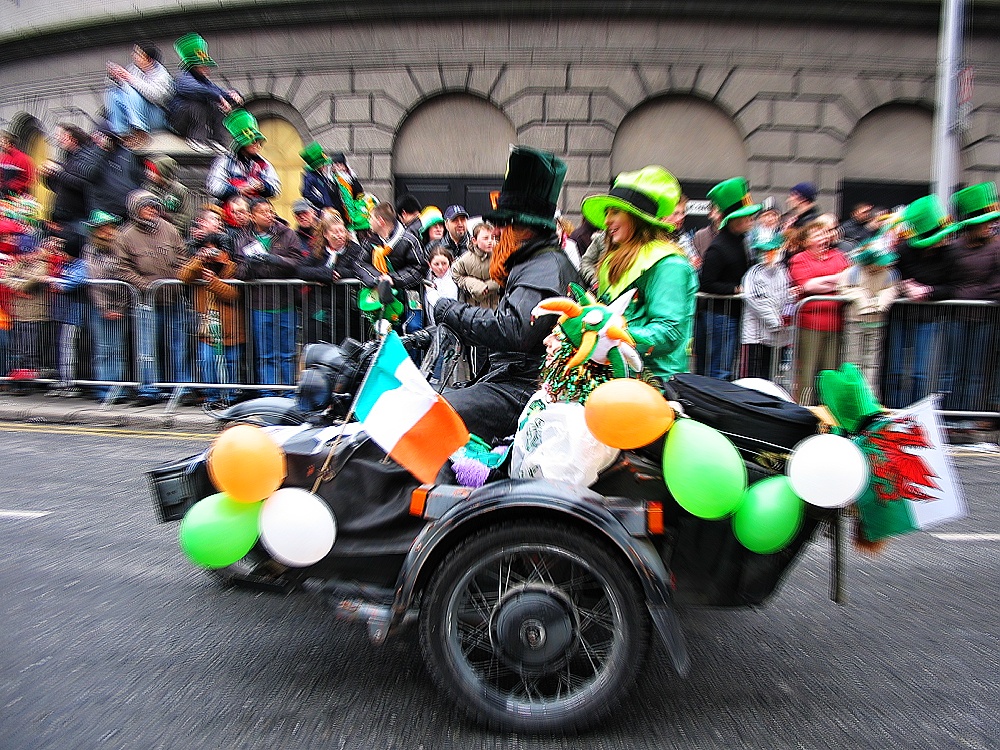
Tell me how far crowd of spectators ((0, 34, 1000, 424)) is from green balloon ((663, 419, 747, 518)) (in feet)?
11.9

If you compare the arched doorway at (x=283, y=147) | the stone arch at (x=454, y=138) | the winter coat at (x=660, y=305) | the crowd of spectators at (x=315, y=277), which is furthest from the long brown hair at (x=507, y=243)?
the arched doorway at (x=283, y=147)

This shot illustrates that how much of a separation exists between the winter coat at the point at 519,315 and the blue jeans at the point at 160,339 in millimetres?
5827

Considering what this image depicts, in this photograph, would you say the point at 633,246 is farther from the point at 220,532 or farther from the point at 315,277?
the point at 315,277

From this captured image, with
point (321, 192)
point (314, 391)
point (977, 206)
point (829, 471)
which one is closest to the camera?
point (829, 471)

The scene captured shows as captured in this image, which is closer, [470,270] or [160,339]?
[470,270]

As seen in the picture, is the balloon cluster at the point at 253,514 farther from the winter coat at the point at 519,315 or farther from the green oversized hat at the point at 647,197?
the green oversized hat at the point at 647,197

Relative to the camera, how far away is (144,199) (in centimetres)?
788

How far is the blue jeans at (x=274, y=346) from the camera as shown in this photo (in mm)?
7844

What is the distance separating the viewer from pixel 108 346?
8.05 meters

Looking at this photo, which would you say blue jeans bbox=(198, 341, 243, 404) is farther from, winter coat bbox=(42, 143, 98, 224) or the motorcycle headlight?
the motorcycle headlight

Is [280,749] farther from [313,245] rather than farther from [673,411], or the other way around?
[313,245]

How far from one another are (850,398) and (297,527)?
6.09ft

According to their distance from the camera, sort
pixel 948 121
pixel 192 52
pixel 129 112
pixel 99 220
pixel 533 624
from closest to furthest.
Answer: pixel 533 624 < pixel 99 220 < pixel 129 112 < pixel 192 52 < pixel 948 121

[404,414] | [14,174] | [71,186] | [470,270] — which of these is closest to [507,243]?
[404,414]
